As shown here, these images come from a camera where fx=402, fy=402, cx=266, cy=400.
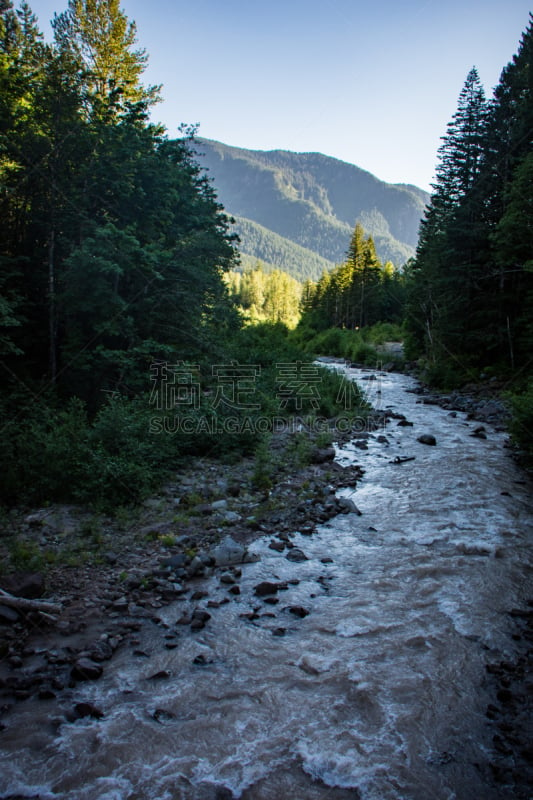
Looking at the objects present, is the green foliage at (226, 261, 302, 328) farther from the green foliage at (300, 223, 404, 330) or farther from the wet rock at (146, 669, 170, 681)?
the wet rock at (146, 669, 170, 681)

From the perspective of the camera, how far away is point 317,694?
4.09 meters

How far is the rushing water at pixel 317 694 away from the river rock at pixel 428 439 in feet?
19.6

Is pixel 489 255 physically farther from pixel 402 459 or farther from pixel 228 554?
pixel 228 554

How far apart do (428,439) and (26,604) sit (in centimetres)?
1173

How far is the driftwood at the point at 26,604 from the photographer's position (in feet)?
16.1

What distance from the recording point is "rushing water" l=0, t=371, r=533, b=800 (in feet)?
10.7

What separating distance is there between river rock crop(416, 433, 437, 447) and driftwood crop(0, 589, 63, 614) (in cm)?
1128

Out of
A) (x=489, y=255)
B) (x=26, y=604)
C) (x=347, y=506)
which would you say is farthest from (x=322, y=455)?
(x=489, y=255)

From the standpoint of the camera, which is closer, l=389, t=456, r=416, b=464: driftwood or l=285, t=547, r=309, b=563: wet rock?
l=285, t=547, r=309, b=563: wet rock

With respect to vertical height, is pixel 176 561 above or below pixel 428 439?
below

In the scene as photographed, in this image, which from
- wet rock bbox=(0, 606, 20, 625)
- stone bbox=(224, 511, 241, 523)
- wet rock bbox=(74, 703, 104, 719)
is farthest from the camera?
stone bbox=(224, 511, 241, 523)

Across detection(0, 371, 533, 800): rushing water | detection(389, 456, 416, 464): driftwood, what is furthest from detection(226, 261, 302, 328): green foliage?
detection(0, 371, 533, 800): rushing water

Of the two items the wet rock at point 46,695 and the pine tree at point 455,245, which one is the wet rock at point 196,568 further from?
the pine tree at point 455,245

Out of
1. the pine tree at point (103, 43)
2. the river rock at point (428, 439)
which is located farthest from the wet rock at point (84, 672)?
the pine tree at point (103, 43)
